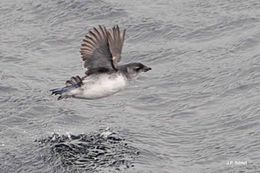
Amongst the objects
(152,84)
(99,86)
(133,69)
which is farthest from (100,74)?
(152,84)

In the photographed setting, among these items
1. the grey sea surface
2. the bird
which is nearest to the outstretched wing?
the bird

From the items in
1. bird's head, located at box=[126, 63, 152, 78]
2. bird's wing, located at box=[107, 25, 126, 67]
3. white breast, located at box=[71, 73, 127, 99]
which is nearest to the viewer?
bird's wing, located at box=[107, 25, 126, 67]

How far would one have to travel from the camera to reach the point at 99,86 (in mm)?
13383

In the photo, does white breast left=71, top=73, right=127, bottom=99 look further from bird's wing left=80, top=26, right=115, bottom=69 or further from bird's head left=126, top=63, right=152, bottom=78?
bird's head left=126, top=63, right=152, bottom=78

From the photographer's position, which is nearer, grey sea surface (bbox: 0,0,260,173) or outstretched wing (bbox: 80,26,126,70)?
outstretched wing (bbox: 80,26,126,70)

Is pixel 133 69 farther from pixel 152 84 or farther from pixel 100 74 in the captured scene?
pixel 152 84

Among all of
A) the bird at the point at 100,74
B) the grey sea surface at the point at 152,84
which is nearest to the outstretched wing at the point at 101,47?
the bird at the point at 100,74

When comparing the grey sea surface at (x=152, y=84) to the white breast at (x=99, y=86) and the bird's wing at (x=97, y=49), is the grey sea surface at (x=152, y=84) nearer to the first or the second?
the white breast at (x=99, y=86)

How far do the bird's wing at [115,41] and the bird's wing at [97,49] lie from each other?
25cm

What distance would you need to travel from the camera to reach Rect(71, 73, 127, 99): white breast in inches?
527

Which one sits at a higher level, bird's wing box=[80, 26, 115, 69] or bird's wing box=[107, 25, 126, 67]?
bird's wing box=[107, 25, 126, 67]

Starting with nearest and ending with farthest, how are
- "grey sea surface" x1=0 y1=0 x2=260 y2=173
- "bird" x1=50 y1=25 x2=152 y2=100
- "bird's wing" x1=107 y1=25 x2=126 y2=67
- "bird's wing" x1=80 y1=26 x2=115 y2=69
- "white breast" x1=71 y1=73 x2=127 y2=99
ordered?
"bird's wing" x1=80 y1=26 x2=115 y2=69 < "bird" x1=50 y1=25 x2=152 y2=100 < "bird's wing" x1=107 y1=25 x2=126 y2=67 < "white breast" x1=71 y1=73 x2=127 y2=99 < "grey sea surface" x1=0 y1=0 x2=260 y2=173

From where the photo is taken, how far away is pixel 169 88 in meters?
17.6

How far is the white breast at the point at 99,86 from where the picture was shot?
13.4 meters
